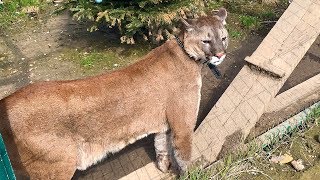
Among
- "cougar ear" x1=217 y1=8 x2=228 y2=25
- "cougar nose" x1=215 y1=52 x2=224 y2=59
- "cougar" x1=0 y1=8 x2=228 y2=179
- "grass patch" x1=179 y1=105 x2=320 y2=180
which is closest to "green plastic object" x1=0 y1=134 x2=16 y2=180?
"cougar" x1=0 y1=8 x2=228 y2=179

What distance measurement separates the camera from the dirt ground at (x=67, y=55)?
753 centimetres

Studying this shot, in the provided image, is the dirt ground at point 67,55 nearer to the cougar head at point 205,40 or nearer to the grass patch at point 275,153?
the grass patch at point 275,153

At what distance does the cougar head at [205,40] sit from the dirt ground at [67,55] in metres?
1.95

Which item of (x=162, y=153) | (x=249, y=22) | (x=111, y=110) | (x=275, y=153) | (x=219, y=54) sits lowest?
(x=249, y=22)

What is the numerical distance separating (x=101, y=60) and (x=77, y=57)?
20.0 inches

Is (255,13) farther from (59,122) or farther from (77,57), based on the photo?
(59,122)

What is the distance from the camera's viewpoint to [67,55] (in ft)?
27.3

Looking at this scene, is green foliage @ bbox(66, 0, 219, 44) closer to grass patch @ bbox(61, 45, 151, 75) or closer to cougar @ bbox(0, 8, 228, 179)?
grass patch @ bbox(61, 45, 151, 75)

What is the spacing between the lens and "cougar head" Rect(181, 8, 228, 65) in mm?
4785

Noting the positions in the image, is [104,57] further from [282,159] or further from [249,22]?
[282,159]

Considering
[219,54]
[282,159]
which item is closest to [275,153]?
[282,159]

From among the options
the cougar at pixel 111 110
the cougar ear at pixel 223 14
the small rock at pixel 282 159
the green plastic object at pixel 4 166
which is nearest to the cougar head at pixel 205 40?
the cougar at pixel 111 110

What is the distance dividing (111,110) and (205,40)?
1.31 metres

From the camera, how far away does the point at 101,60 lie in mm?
8094
